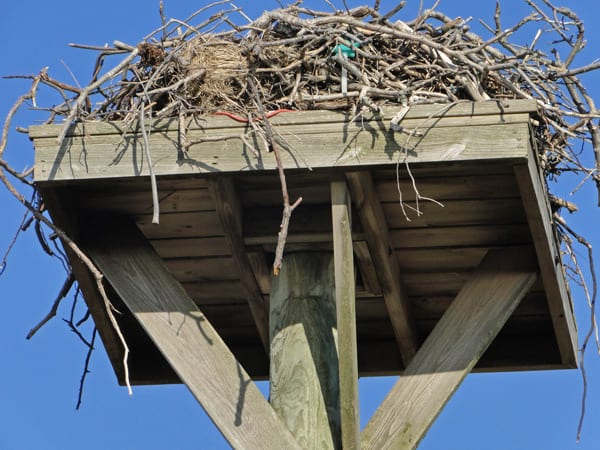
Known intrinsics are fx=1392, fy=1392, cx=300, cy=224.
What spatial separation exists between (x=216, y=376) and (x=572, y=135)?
1.47m

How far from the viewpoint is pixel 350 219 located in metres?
4.46

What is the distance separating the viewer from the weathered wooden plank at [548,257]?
14.4ft

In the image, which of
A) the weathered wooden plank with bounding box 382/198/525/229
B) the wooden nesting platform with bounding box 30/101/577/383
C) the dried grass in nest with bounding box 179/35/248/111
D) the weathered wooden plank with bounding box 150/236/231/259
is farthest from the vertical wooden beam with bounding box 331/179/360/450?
the weathered wooden plank with bounding box 150/236/231/259

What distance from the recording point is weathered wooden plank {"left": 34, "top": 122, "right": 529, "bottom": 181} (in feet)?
14.1

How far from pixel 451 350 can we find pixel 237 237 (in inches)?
32.9

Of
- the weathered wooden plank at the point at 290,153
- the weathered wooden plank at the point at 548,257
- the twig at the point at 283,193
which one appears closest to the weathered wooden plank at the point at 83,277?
the weathered wooden plank at the point at 290,153

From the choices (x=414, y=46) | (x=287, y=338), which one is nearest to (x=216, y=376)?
(x=287, y=338)

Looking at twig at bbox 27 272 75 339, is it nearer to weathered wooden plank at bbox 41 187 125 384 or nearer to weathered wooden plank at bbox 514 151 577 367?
weathered wooden plank at bbox 41 187 125 384

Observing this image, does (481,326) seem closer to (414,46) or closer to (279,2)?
(414,46)

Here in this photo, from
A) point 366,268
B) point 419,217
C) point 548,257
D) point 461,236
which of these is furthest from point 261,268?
point 548,257

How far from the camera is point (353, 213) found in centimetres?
479

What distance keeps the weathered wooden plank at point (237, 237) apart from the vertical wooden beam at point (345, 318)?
42cm

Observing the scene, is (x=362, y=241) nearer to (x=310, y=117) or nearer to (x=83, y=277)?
(x=310, y=117)

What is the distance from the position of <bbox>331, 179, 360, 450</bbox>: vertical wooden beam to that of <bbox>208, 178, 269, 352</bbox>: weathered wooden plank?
42cm
